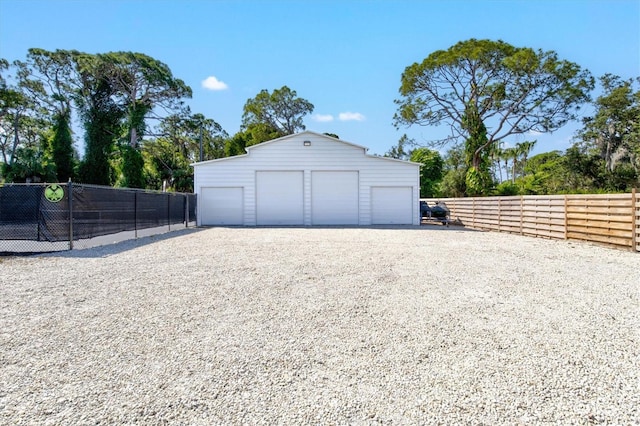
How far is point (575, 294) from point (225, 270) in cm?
483

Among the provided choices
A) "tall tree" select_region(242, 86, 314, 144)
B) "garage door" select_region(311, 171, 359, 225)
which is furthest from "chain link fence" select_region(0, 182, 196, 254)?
"tall tree" select_region(242, 86, 314, 144)

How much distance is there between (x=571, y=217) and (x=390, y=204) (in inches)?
307

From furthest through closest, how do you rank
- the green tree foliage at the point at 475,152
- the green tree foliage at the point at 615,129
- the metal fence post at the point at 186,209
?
the green tree foliage at the point at 475,152
the green tree foliage at the point at 615,129
the metal fence post at the point at 186,209

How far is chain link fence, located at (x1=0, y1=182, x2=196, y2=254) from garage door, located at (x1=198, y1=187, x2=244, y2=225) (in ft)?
19.1

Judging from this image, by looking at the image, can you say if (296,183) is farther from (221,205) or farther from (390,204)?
(390,204)

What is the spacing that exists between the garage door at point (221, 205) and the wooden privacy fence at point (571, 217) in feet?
34.9

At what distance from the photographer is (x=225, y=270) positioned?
5.57 meters

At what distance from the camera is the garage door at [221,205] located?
16016 millimetres

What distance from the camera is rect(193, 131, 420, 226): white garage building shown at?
15.9 m

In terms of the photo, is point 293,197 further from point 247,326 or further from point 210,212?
point 247,326

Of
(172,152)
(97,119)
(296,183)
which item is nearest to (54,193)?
(296,183)

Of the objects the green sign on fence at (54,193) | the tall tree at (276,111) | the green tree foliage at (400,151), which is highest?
the tall tree at (276,111)

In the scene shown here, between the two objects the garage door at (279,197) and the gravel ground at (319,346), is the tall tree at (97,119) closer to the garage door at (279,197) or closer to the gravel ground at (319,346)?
the garage door at (279,197)

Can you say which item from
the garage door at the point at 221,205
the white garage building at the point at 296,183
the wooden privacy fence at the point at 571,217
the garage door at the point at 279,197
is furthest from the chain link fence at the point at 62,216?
the wooden privacy fence at the point at 571,217
